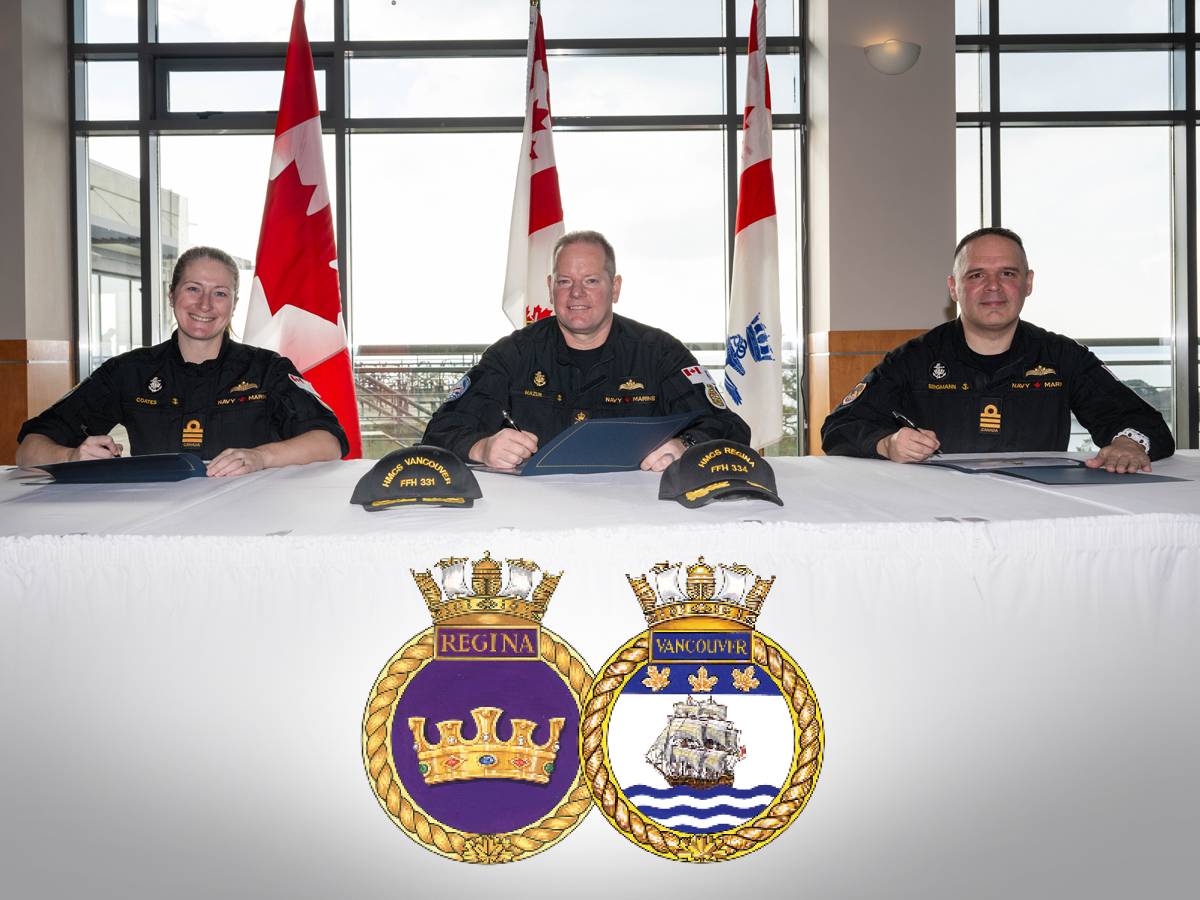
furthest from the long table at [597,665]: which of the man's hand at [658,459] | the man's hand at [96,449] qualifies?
the man's hand at [96,449]

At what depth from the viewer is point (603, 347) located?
2.19 m

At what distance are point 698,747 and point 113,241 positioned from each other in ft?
16.1

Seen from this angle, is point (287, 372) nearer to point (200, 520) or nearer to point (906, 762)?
point (200, 520)

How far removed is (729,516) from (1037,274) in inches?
176

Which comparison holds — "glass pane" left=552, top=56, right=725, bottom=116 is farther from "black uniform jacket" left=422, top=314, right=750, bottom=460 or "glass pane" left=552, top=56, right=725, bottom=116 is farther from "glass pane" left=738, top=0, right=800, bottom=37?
"black uniform jacket" left=422, top=314, right=750, bottom=460

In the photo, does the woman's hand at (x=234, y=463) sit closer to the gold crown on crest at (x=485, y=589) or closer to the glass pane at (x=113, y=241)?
the gold crown on crest at (x=485, y=589)

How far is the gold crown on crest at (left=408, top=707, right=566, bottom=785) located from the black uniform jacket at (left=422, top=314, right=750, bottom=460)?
4.00ft

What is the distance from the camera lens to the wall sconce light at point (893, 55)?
403cm

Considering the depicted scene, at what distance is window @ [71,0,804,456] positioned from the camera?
14.8 feet

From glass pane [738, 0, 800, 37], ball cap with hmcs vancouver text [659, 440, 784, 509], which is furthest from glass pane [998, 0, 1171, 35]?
ball cap with hmcs vancouver text [659, 440, 784, 509]

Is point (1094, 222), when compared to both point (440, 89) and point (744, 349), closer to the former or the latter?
point (744, 349)

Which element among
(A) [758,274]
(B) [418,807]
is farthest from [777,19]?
(B) [418,807]

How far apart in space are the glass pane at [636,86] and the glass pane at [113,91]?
7.66ft

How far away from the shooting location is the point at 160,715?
852 mm
